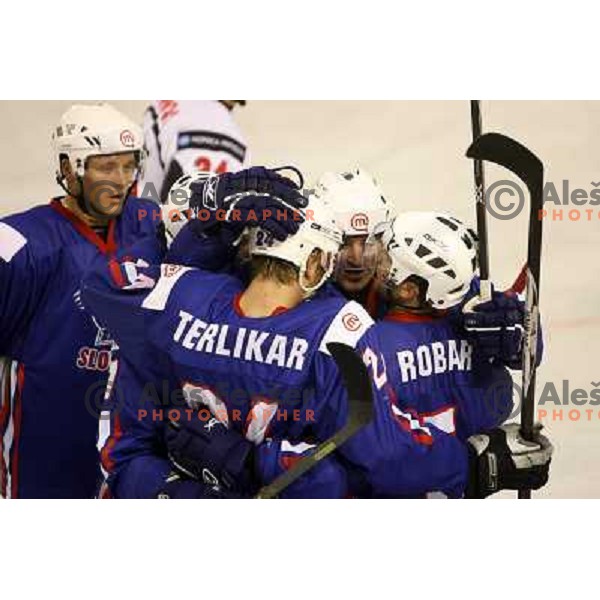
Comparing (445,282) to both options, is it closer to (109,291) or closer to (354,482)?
(354,482)

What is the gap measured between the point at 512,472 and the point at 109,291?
95 centimetres

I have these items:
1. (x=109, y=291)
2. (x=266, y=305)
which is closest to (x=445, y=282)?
(x=266, y=305)

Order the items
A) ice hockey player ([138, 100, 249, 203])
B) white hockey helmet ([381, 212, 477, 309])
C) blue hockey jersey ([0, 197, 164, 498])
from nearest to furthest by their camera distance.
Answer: white hockey helmet ([381, 212, 477, 309]) < blue hockey jersey ([0, 197, 164, 498]) < ice hockey player ([138, 100, 249, 203])

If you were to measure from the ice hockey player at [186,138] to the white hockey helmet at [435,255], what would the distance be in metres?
0.61

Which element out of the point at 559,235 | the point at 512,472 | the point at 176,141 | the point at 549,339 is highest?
the point at 176,141

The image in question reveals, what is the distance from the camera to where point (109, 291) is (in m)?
2.93

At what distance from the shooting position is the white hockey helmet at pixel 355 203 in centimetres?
304

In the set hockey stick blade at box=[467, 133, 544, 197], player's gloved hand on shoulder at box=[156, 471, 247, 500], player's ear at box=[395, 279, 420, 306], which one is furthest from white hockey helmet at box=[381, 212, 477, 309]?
player's gloved hand on shoulder at box=[156, 471, 247, 500]

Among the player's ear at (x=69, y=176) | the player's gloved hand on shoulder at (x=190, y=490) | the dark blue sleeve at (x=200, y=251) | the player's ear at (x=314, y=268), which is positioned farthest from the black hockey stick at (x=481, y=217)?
the player's ear at (x=69, y=176)

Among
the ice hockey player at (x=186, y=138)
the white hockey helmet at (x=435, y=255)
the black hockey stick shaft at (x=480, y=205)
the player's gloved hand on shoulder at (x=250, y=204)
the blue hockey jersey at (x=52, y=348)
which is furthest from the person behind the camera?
the ice hockey player at (x=186, y=138)

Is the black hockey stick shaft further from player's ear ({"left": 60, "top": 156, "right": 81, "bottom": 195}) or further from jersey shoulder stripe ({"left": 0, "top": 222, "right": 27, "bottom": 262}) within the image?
jersey shoulder stripe ({"left": 0, "top": 222, "right": 27, "bottom": 262})

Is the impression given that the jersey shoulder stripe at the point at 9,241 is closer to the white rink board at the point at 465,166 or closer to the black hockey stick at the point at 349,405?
the white rink board at the point at 465,166

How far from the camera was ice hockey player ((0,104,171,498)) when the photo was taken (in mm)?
3107

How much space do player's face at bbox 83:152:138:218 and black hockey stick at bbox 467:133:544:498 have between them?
31.3 inches
